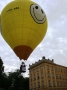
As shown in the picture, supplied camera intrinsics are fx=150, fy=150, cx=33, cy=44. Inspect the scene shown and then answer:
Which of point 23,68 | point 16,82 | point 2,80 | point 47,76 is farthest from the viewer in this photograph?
point 16,82

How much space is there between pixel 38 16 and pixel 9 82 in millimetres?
45353

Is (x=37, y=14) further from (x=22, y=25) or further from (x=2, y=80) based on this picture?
(x=2, y=80)

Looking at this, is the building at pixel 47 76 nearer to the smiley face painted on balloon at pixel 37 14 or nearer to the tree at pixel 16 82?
the tree at pixel 16 82

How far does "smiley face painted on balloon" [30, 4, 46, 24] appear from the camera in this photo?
46.6 ft

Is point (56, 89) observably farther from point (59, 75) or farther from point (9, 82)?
point (9, 82)

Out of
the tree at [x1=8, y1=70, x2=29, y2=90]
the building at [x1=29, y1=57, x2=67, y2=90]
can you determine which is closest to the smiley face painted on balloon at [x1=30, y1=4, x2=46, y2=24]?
the building at [x1=29, y1=57, x2=67, y2=90]

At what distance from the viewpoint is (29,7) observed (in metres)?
14.3

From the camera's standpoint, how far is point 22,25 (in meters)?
13.8

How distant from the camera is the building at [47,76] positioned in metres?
51.6

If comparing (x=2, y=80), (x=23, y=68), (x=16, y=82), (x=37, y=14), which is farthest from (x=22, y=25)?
(x=16, y=82)

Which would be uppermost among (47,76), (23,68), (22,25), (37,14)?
(37,14)

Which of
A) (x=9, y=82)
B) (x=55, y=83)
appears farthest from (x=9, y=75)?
(x=55, y=83)

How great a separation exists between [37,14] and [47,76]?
40.4m

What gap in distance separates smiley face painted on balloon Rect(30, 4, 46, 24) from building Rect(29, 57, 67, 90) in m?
39.4
